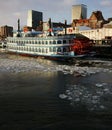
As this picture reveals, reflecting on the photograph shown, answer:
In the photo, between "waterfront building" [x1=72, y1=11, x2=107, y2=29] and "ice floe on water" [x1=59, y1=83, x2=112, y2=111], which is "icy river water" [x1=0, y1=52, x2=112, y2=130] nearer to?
"ice floe on water" [x1=59, y1=83, x2=112, y2=111]

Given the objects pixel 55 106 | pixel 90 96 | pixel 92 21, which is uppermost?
pixel 92 21

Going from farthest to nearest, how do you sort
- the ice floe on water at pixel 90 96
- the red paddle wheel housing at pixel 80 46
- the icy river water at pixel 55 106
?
the red paddle wheel housing at pixel 80 46, the ice floe on water at pixel 90 96, the icy river water at pixel 55 106

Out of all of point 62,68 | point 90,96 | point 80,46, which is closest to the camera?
point 90,96

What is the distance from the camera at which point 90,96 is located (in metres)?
23.1

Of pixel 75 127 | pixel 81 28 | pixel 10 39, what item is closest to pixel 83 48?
pixel 10 39

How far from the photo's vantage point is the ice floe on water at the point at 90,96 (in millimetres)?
20045

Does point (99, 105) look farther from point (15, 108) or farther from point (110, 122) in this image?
point (15, 108)

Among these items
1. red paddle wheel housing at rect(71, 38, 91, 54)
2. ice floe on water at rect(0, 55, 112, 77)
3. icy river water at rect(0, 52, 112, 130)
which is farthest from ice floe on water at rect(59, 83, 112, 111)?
red paddle wheel housing at rect(71, 38, 91, 54)

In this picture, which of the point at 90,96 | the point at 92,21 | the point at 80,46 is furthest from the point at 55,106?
the point at 92,21

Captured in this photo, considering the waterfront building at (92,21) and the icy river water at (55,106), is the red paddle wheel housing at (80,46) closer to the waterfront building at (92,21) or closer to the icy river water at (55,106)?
the icy river water at (55,106)

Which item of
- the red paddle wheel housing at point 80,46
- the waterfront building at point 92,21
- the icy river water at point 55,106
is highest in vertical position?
the waterfront building at point 92,21

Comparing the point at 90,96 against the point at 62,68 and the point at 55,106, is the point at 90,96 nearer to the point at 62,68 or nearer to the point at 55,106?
the point at 55,106

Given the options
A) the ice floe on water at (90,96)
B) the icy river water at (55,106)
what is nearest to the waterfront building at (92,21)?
the ice floe on water at (90,96)

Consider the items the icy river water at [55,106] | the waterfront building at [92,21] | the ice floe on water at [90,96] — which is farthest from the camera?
the waterfront building at [92,21]
